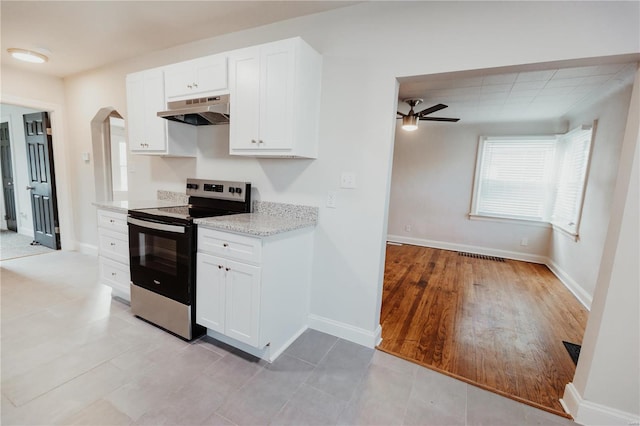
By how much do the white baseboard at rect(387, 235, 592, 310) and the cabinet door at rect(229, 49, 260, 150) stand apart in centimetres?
400

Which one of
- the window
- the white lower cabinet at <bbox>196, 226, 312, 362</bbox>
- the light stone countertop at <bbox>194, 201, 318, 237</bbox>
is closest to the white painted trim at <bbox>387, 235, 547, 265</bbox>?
the window

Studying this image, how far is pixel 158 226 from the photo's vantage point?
2152mm

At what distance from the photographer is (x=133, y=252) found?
94.6 inches

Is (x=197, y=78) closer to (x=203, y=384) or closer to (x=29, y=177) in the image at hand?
(x=203, y=384)

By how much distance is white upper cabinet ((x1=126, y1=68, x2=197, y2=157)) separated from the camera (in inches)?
102

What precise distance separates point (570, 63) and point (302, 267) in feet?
6.96

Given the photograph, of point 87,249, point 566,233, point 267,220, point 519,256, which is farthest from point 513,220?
point 87,249

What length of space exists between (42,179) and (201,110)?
3.90 m

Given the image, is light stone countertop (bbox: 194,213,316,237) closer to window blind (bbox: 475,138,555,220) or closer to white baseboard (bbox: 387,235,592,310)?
white baseboard (bbox: 387,235,592,310)

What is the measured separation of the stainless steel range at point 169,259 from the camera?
2072mm

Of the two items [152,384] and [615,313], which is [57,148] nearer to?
[152,384]

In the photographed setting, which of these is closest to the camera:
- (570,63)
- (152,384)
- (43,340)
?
(570,63)

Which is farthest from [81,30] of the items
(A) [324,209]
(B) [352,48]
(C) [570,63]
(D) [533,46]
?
(C) [570,63]

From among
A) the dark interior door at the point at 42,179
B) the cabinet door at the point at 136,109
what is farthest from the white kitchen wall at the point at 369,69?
the dark interior door at the point at 42,179
